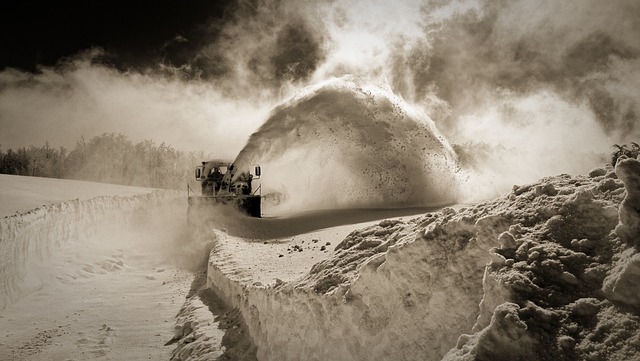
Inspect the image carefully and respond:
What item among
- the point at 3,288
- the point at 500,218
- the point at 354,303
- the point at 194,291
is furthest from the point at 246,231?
the point at 500,218

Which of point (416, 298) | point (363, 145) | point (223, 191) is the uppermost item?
point (363, 145)

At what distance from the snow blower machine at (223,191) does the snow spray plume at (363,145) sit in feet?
6.81

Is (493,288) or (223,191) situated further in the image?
(223,191)

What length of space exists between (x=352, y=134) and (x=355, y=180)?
2.52 meters

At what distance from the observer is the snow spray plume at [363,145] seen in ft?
72.4

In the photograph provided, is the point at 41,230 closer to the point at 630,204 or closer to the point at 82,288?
the point at 82,288

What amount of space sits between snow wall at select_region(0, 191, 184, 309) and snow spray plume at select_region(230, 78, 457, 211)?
8.28 meters

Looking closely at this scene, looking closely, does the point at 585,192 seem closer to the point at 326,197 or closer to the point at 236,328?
the point at 236,328

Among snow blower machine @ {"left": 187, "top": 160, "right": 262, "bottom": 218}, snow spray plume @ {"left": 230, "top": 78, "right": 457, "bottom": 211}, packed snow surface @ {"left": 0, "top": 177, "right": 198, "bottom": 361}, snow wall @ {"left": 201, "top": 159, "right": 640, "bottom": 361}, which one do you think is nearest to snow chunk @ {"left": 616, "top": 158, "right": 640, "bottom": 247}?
snow wall @ {"left": 201, "top": 159, "right": 640, "bottom": 361}

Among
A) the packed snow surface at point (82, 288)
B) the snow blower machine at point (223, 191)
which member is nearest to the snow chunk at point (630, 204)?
the packed snow surface at point (82, 288)

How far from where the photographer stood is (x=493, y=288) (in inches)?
104

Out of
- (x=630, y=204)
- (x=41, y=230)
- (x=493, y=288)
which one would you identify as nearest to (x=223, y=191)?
(x=41, y=230)

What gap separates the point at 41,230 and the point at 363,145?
1524 cm

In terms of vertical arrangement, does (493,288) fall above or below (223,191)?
below
